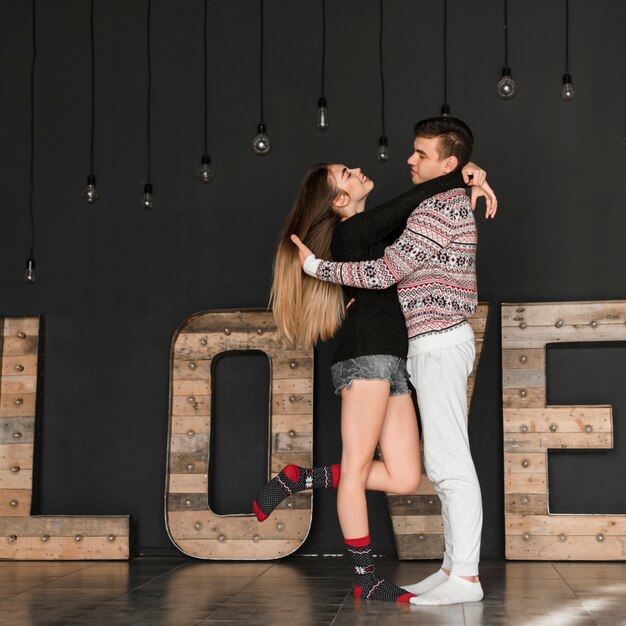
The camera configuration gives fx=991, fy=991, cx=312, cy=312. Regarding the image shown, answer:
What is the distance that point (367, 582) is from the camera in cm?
364

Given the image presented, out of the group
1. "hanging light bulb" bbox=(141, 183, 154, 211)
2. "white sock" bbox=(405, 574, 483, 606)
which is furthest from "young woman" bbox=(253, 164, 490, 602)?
"hanging light bulb" bbox=(141, 183, 154, 211)

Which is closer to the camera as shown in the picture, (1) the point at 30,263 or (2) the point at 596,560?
(2) the point at 596,560

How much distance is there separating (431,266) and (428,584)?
47.6 inches

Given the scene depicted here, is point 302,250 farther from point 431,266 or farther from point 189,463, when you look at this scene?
point 189,463

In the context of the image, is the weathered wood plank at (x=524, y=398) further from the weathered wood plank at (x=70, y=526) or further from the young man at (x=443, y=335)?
the weathered wood plank at (x=70, y=526)

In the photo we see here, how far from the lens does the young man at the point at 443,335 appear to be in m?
3.54

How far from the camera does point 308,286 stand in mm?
3873

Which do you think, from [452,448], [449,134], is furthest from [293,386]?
[449,134]

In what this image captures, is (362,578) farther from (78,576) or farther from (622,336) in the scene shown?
(622,336)

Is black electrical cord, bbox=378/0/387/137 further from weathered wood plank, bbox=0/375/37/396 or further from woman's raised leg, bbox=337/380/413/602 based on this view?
weathered wood plank, bbox=0/375/37/396

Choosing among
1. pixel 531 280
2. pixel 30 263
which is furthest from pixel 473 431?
pixel 30 263

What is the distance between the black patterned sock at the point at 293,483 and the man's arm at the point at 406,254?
740 mm

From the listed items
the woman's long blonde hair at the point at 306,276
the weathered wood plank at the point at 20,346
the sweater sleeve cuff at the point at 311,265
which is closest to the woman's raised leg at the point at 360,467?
the woman's long blonde hair at the point at 306,276

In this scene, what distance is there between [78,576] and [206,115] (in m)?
2.40
